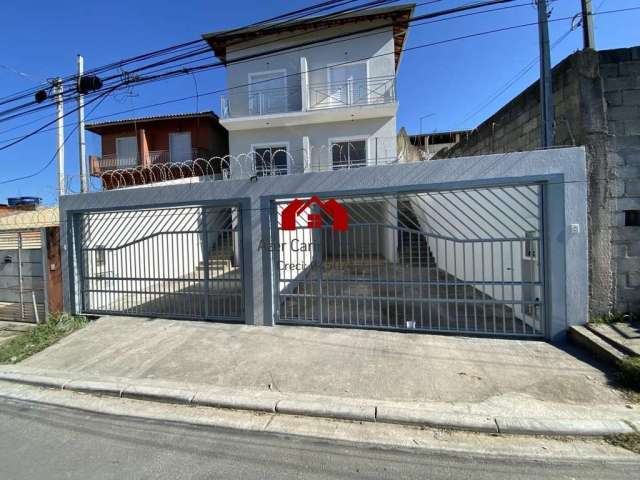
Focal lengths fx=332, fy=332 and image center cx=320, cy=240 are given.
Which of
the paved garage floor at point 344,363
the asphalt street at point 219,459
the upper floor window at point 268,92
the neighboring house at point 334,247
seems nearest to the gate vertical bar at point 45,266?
the neighboring house at point 334,247

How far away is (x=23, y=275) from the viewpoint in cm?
731

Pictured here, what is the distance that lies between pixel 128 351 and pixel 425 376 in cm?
455

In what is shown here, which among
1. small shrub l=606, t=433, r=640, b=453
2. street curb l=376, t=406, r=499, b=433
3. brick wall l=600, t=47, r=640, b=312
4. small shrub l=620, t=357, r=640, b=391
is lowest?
small shrub l=606, t=433, r=640, b=453

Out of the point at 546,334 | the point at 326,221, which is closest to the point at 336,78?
the point at 326,221

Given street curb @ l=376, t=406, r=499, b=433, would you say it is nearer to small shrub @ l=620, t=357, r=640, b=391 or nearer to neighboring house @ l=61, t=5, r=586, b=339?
small shrub @ l=620, t=357, r=640, b=391

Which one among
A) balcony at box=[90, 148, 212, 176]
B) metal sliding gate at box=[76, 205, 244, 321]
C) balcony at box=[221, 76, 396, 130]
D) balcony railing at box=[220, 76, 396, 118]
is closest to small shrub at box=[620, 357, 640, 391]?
metal sliding gate at box=[76, 205, 244, 321]

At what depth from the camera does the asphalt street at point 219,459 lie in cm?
260

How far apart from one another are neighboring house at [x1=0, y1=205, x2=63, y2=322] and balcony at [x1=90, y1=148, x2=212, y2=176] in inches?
521

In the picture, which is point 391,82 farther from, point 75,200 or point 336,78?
point 75,200

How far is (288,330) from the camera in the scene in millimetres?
5863

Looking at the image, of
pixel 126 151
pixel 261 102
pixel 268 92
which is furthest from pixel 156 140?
pixel 268 92

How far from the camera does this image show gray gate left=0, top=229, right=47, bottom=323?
23.7 feet

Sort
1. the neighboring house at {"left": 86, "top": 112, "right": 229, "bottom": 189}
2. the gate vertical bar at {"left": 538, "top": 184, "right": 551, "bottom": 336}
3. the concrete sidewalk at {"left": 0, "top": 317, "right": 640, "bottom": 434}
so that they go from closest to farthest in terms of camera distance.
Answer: the concrete sidewalk at {"left": 0, "top": 317, "right": 640, "bottom": 434}
the gate vertical bar at {"left": 538, "top": 184, "right": 551, "bottom": 336}
the neighboring house at {"left": 86, "top": 112, "right": 229, "bottom": 189}

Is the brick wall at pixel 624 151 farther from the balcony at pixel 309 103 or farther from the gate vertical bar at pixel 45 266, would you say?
the gate vertical bar at pixel 45 266
